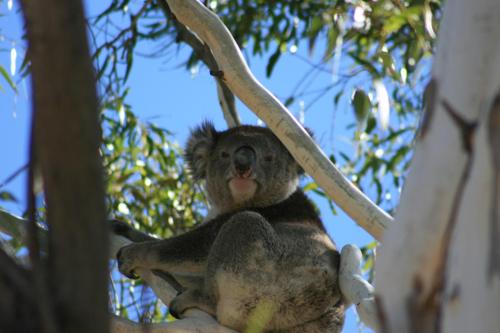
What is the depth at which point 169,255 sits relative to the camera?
3883 mm

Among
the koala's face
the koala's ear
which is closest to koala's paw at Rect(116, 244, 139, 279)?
the koala's face

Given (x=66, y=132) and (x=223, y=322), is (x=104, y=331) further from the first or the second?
(x=223, y=322)

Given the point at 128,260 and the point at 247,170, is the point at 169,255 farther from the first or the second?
the point at 247,170

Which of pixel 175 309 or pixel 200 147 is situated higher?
pixel 200 147

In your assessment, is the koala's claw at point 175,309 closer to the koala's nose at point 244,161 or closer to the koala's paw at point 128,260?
the koala's paw at point 128,260

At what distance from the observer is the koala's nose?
4.54 metres

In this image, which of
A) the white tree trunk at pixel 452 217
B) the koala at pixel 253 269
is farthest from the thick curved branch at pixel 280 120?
the white tree trunk at pixel 452 217

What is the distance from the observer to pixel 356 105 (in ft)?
12.7

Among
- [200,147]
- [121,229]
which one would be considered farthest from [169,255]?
[200,147]

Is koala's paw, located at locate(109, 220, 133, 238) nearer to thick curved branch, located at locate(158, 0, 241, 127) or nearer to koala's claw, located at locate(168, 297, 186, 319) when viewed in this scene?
koala's claw, located at locate(168, 297, 186, 319)

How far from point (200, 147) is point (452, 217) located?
3.65 m

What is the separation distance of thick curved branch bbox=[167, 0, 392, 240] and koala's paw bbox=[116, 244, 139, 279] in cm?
93

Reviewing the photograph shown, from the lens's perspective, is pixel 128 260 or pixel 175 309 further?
pixel 128 260

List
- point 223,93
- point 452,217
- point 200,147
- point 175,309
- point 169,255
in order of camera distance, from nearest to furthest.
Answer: point 452,217 < point 175,309 < point 169,255 < point 223,93 < point 200,147
